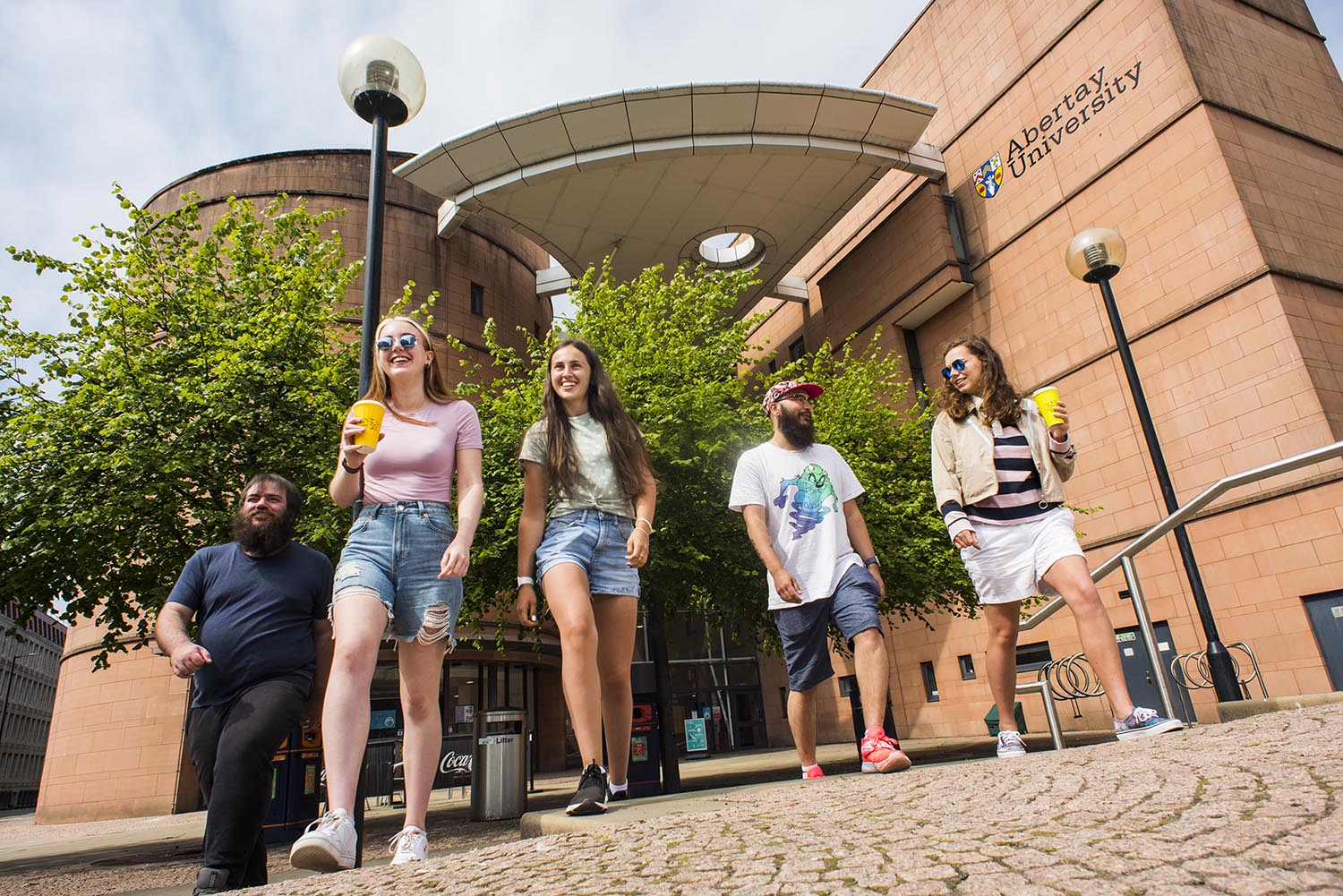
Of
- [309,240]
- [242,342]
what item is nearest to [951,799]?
[242,342]

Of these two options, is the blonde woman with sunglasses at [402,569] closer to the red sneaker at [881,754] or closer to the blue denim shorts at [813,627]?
the blue denim shorts at [813,627]

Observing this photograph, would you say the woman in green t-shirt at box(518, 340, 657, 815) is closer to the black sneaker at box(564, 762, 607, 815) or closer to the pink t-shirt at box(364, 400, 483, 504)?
the black sneaker at box(564, 762, 607, 815)

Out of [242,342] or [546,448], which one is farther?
[242,342]

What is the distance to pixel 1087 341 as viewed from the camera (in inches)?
720

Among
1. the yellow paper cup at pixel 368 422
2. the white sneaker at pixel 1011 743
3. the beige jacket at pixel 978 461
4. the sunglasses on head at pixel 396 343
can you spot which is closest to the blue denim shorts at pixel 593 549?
the yellow paper cup at pixel 368 422

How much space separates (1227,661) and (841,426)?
7.23m

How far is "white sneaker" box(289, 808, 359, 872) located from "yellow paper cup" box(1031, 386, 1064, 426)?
133 inches

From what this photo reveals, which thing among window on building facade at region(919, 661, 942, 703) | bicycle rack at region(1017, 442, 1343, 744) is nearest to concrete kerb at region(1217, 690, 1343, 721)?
bicycle rack at region(1017, 442, 1343, 744)

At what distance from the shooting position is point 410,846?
2564 millimetres

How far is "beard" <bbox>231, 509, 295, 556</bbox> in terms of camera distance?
305cm

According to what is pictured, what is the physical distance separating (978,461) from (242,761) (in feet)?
11.1

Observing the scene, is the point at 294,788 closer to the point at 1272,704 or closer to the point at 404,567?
the point at 404,567

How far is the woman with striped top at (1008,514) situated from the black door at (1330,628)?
44.2 feet

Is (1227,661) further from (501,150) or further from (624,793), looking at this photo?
(501,150)
